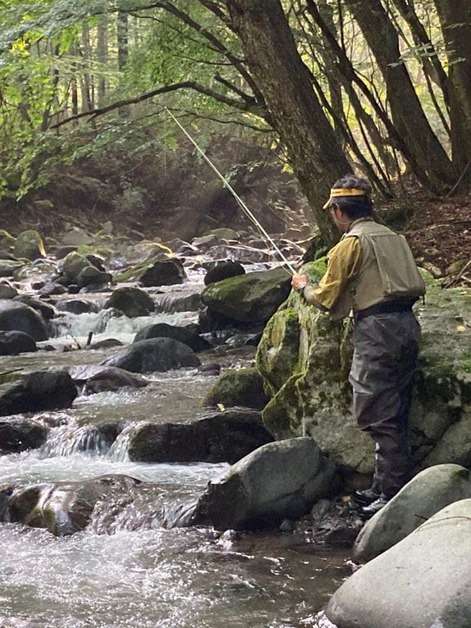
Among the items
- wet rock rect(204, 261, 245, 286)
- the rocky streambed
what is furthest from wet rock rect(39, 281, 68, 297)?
the rocky streambed

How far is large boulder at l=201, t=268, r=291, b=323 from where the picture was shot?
523 inches

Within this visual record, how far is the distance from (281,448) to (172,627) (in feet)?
5.82

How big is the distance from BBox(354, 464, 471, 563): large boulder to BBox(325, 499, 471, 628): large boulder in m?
0.49

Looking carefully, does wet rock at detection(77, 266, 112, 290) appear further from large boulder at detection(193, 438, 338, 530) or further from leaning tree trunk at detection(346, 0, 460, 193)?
large boulder at detection(193, 438, 338, 530)

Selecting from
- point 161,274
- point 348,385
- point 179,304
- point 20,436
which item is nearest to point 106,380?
point 20,436

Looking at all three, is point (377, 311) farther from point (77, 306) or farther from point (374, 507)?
point (77, 306)

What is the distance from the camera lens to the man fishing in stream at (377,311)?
495 centimetres

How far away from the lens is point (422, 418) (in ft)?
17.6

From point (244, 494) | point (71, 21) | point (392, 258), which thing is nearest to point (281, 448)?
point (244, 494)

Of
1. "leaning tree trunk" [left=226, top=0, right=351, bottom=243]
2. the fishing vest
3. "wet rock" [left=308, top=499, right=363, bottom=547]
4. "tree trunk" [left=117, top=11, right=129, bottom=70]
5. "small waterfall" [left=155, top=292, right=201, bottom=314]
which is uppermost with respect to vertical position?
"tree trunk" [left=117, top=11, right=129, bottom=70]

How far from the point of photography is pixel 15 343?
13.2 meters

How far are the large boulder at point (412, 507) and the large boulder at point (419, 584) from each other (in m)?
0.49

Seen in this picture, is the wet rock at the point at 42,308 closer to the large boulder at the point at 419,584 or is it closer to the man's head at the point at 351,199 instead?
the man's head at the point at 351,199

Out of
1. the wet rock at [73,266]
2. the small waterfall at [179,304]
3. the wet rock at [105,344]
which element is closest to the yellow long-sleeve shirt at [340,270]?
the wet rock at [105,344]
